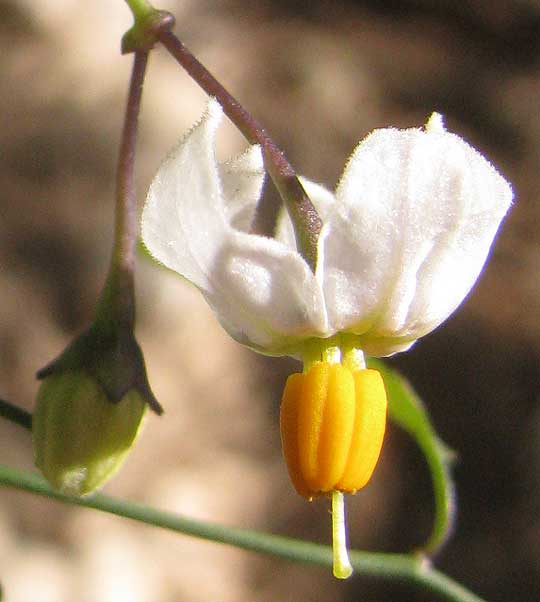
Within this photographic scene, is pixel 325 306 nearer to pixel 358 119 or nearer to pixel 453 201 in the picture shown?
pixel 453 201

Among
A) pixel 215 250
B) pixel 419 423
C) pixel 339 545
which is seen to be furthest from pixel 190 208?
pixel 419 423

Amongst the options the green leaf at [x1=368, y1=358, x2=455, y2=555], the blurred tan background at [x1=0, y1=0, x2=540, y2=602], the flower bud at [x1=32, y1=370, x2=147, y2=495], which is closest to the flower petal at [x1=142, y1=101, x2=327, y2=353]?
the flower bud at [x1=32, y1=370, x2=147, y2=495]

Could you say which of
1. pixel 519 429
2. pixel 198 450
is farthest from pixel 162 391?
pixel 519 429

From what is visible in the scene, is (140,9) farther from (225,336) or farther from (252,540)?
(225,336)

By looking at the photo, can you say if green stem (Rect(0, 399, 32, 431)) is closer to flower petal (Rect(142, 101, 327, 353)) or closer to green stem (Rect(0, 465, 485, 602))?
green stem (Rect(0, 465, 485, 602))

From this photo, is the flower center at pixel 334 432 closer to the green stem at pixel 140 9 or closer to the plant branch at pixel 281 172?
the plant branch at pixel 281 172
